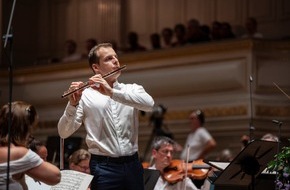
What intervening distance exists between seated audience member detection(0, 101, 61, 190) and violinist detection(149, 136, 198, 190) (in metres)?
2.77

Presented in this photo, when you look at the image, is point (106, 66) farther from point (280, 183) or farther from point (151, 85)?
point (151, 85)

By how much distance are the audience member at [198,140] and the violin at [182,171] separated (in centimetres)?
268

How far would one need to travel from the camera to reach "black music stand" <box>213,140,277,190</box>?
5488 mm

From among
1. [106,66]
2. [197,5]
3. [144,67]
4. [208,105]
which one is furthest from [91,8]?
[106,66]

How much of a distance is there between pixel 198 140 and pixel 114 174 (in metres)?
5.21

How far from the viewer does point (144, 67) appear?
11.0 metres

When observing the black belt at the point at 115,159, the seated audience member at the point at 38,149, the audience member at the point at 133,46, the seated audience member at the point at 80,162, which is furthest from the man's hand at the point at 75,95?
the audience member at the point at 133,46

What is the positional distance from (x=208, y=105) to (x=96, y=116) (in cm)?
562

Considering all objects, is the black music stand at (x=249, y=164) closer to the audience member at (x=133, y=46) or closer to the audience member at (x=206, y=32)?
the audience member at (x=206, y=32)

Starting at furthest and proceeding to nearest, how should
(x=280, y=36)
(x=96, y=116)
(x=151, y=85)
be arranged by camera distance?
(x=280, y=36) < (x=151, y=85) < (x=96, y=116)

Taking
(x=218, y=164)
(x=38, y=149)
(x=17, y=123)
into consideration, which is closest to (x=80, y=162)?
(x=38, y=149)

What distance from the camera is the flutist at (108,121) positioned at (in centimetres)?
483

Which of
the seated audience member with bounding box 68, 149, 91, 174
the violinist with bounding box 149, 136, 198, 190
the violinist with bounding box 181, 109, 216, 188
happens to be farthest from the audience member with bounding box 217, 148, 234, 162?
the seated audience member with bounding box 68, 149, 91, 174

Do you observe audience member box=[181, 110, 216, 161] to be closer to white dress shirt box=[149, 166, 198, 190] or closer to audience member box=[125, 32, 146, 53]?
audience member box=[125, 32, 146, 53]
